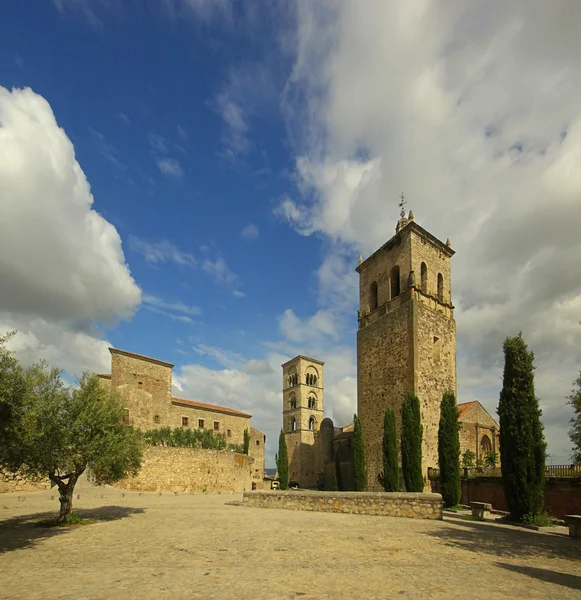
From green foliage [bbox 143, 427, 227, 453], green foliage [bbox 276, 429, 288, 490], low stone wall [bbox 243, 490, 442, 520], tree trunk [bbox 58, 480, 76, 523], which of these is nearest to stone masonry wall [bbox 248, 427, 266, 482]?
green foliage [bbox 276, 429, 288, 490]

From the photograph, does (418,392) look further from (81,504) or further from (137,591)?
(137,591)

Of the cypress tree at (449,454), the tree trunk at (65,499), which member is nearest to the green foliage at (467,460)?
the cypress tree at (449,454)

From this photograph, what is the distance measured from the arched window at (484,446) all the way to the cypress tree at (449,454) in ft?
40.3

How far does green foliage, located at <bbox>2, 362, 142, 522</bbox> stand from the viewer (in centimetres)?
1223

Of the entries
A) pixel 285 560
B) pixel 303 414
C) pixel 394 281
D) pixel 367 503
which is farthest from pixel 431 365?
pixel 303 414

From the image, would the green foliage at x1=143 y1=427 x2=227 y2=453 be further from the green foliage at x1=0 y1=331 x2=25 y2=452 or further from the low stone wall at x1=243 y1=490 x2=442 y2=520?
the green foliage at x1=0 y1=331 x2=25 y2=452

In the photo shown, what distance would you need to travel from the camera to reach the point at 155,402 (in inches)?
1583

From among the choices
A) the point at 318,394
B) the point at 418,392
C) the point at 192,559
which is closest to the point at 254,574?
the point at 192,559

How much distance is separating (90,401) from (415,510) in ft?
39.4

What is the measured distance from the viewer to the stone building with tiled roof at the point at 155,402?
1492 inches

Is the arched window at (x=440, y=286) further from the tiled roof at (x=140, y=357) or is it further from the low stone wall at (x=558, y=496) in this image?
the tiled roof at (x=140, y=357)

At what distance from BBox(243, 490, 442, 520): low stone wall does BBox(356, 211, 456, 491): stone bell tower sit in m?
9.83

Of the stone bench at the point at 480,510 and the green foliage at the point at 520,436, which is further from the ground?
the green foliage at the point at 520,436

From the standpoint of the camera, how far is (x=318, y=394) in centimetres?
6162
